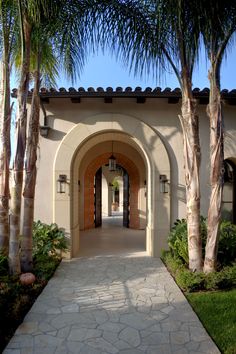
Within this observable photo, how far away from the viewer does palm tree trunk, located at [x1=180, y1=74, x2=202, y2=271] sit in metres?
5.99

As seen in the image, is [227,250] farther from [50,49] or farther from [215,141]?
[50,49]

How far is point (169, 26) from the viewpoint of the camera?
18.5ft

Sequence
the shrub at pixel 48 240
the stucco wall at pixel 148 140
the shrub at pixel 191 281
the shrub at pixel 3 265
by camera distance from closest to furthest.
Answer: the shrub at pixel 191 281
the shrub at pixel 3 265
the shrub at pixel 48 240
the stucco wall at pixel 148 140

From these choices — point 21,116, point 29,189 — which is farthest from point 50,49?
point 29,189

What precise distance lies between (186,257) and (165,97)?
476 cm

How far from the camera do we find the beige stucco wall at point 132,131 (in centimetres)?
845

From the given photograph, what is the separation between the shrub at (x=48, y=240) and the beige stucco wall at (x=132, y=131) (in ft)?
1.51

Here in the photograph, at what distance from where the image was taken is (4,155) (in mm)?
6773

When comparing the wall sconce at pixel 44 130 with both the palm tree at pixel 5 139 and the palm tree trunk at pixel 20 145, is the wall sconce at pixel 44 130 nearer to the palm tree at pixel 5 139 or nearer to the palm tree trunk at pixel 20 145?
the palm tree at pixel 5 139

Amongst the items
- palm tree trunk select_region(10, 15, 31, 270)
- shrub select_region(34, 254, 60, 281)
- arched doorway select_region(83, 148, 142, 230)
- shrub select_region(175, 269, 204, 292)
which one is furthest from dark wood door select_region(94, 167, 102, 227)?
shrub select_region(175, 269, 204, 292)

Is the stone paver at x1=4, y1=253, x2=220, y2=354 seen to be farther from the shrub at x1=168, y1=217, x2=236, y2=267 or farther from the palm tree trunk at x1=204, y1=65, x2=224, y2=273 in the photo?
the palm tree trunk at x1=204, y1=65, x2=224, y2=273

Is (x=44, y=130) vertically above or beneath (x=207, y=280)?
above

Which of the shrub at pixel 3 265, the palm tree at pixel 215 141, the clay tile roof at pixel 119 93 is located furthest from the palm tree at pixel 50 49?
the palm tree at pixel 215 141

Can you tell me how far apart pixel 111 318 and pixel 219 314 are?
1.89m
